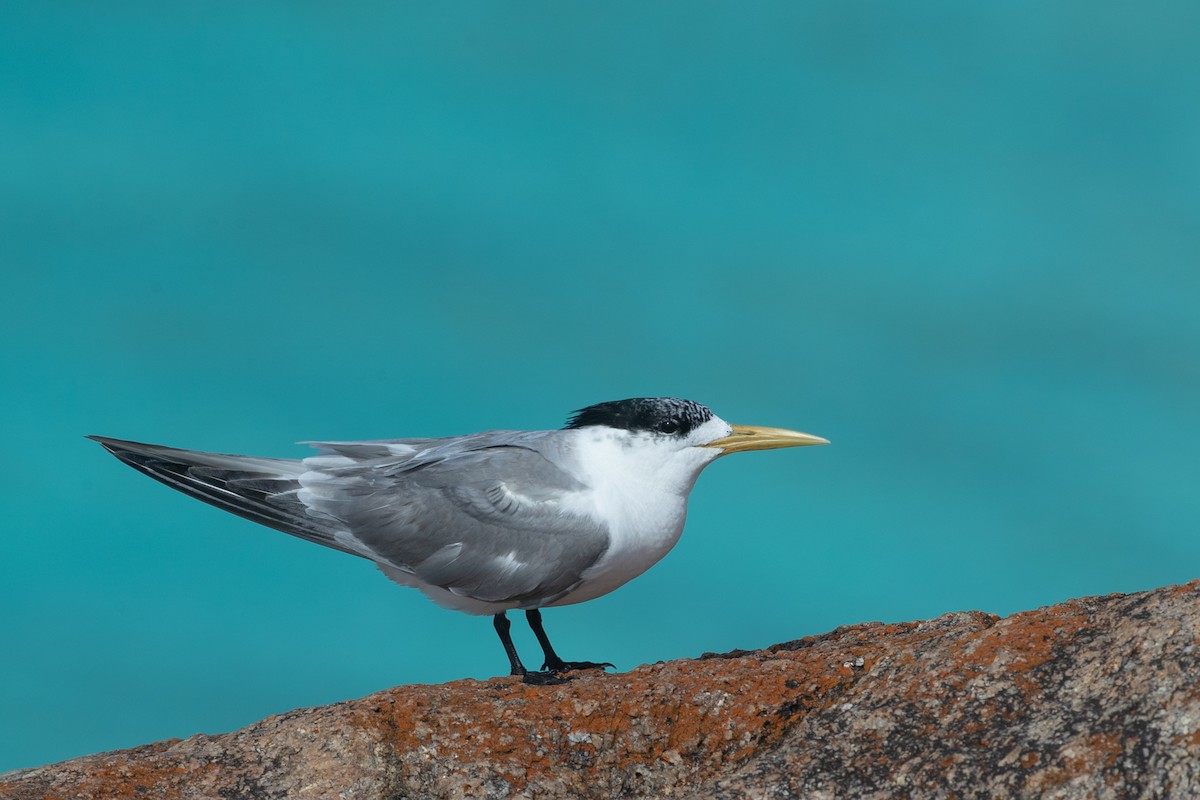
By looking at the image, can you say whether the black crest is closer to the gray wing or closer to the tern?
the tern

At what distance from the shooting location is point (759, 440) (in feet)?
23.9

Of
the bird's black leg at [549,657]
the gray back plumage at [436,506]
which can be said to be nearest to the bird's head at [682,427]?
the gray back plumage at [436,506]

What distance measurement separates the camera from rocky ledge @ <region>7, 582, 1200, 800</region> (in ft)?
12.5

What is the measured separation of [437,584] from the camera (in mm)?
7008

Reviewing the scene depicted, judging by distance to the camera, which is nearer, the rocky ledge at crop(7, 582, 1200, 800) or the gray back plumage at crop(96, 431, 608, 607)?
the rocky ledge at crop(7, 582, 1200, 800)

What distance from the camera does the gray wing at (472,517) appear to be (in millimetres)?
6824

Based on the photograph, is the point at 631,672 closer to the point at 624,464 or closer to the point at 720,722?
the point at 720,722

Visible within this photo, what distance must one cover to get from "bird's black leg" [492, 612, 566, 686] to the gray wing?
179 millimetres

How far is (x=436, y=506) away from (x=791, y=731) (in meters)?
2.96

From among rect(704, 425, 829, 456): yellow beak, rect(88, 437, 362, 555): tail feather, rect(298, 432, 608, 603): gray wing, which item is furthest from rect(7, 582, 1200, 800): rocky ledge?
rect(88, 437, 362, 555): tail feather

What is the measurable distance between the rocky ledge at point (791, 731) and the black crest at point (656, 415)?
1760 mm

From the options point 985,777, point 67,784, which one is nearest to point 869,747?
point 985,777

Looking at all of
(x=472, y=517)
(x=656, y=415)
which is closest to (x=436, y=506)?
(x=472, y=517)

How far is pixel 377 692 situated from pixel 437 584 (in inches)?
64.3
